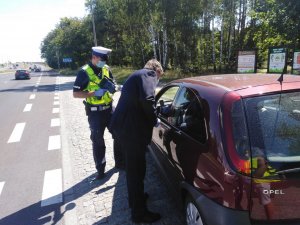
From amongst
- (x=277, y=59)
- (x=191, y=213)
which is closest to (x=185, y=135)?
(x=191, y=213)

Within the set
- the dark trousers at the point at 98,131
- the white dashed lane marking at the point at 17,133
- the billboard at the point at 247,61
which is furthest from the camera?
the billboard at the point at 247,61

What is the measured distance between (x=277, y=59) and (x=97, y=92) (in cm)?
1002

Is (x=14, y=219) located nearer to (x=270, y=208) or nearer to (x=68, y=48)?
(x=270, y=208)

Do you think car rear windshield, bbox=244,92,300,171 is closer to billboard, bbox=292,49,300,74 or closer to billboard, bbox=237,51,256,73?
billboard, bbox=292,49,300,74

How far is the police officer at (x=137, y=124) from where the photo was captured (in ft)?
10.1

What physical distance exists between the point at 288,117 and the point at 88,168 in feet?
12.3

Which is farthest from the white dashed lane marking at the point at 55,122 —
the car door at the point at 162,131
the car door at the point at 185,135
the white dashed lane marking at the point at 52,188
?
the car door at the point at 185,135

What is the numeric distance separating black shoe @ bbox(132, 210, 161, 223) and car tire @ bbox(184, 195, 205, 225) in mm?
606

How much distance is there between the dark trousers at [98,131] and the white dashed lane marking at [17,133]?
3.80m

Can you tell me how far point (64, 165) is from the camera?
5.51m

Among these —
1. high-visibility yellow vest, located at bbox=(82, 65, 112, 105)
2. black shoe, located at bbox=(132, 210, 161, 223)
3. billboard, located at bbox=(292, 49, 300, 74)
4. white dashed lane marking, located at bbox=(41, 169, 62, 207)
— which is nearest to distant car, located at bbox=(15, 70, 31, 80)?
billboard, located at bbox=(292, 49, 300, 74)

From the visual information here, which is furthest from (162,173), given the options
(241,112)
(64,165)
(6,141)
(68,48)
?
(68,48)

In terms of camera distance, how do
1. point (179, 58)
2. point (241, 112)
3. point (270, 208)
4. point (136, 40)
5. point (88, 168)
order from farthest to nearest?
point (136, 40)
point (179, 58)
point (88, 168)
point (241, 112)
point (270, 208)

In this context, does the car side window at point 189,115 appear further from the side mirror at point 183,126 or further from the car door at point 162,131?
the car door at point 162,131
